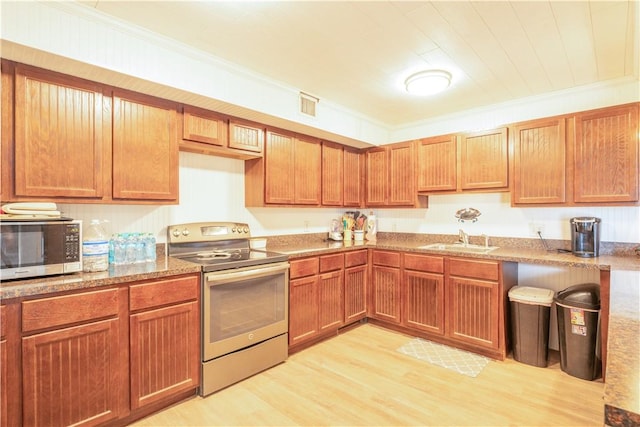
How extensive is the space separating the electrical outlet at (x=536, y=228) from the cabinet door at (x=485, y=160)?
487 millimetres

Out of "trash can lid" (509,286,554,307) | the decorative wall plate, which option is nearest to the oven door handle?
"trash can lid" (509,286,554,307)

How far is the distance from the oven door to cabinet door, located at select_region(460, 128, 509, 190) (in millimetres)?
2056

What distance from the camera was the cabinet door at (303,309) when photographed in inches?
110

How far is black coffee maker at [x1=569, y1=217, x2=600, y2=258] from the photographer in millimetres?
2633

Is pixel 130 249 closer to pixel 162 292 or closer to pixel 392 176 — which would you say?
pixel 162 292

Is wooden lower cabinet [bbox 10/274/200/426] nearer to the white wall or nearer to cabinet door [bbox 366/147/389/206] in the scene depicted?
the white wall

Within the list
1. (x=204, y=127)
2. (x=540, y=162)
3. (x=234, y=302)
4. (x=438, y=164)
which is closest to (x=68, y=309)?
(x=234, y=302)

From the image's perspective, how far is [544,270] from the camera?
301cm

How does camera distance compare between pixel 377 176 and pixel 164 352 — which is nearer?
pixel 164 352

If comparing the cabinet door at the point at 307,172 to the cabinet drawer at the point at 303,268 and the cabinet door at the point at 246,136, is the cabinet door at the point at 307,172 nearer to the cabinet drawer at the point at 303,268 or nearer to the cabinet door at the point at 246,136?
the cabinet door at the point at 246,136

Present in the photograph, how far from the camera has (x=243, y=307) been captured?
241cm

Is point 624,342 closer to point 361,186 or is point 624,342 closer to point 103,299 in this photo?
point 103,299

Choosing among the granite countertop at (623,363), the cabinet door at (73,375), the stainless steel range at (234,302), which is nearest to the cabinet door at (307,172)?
the stainless steel range at (234,302)

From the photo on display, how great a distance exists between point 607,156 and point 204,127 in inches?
126
